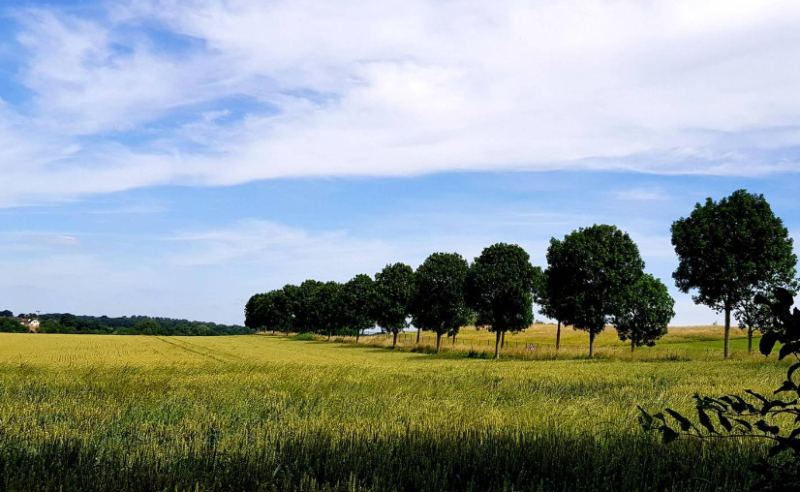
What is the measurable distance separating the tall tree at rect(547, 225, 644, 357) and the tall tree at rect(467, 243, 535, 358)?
2831 millimetres

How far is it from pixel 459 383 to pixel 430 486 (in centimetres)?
1138

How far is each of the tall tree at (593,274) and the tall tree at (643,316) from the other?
1.11 metres

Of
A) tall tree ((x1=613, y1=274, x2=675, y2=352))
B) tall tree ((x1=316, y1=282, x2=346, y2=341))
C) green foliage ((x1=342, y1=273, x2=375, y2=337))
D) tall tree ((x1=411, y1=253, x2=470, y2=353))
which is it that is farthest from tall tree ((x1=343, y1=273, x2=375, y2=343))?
tall tree ((x1=613, y1=274, x2=675, y2=352))

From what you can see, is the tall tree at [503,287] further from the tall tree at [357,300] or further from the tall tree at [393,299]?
the tall tree at [357,300]

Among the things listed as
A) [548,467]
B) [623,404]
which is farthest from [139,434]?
[623,404]

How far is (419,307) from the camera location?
5956cm

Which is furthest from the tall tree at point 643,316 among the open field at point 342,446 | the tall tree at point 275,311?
the tall tree at point 275,311

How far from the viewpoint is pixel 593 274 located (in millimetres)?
49000

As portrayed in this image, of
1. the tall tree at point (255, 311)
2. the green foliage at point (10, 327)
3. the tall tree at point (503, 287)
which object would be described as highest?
the tall tree at point (503, 287)

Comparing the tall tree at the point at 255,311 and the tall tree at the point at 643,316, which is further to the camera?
the tall tree at the point at 255,311

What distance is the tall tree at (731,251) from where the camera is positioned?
137ft

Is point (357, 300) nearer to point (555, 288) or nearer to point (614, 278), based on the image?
point (555, 288)

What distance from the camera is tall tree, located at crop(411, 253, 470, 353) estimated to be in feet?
190

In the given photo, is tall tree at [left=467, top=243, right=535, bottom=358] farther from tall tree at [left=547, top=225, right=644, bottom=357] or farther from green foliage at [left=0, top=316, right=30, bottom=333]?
green foliage at [left=0, top=316, right=30, bottom=333]
